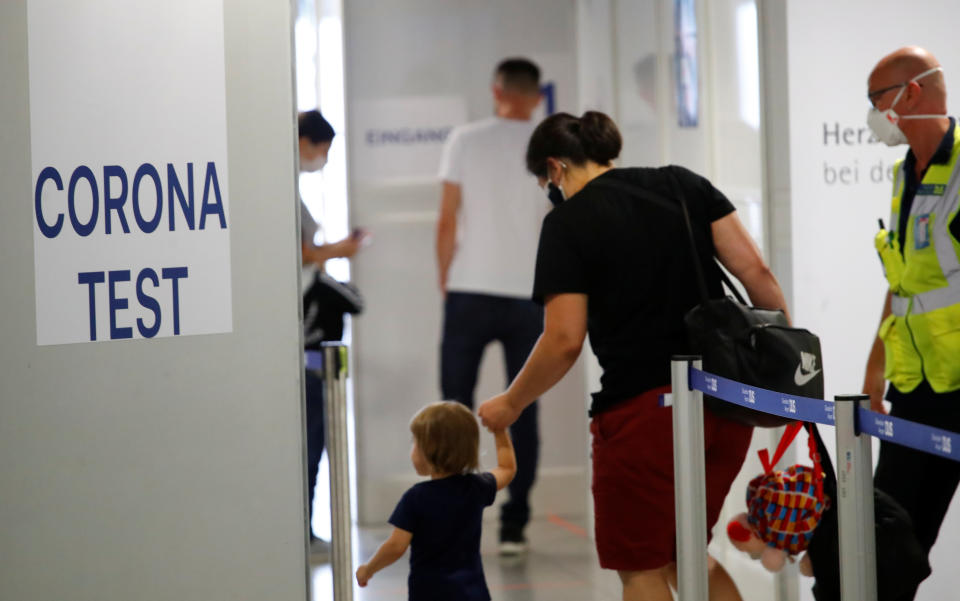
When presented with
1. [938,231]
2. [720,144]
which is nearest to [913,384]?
[938,231]

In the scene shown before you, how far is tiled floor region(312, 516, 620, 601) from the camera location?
4484mm

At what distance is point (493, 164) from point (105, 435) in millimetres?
3144

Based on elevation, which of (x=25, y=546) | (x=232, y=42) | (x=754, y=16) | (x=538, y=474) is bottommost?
(x=538, y=474)

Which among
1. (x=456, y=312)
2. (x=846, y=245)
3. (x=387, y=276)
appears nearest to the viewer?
(x=846, y=245)

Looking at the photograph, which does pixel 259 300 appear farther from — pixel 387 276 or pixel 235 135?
pixel 387 276

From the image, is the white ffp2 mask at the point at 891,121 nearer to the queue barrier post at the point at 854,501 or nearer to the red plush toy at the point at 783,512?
the red plush toy at the point at 783,512

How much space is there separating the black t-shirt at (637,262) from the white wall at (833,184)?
98cm

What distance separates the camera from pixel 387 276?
5934 millimetres

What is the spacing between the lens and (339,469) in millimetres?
3219

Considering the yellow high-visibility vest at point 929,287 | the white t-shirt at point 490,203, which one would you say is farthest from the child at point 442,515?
the white t-shirt at point 490,203

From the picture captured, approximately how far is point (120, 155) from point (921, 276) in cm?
216

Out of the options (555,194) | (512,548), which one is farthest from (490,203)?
(555,194)

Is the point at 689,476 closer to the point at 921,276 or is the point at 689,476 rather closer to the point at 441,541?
the point at 441,541

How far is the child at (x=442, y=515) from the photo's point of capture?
2.98 meters
